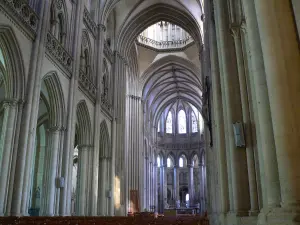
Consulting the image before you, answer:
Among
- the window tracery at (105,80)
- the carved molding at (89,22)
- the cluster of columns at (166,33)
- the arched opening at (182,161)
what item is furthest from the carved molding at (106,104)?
the arched opening at (182,161)

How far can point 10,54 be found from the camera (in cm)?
1112

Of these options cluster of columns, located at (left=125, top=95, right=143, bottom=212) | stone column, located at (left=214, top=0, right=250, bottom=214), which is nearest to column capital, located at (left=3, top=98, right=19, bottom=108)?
stone column, located at (left=214, top=0, right=250, bottom=214)

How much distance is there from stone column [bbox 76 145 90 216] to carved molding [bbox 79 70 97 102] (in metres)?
3.14

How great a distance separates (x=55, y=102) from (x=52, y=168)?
3090 mm

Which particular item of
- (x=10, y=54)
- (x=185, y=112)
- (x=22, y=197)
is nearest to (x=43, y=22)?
(x=10, y=54)

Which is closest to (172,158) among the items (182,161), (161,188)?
(182,161)

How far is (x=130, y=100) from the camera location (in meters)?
32.8

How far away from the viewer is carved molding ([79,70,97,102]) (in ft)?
56.4

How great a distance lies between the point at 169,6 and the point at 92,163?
1585 centimetres

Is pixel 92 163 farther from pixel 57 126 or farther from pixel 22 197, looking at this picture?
pixel 22 197

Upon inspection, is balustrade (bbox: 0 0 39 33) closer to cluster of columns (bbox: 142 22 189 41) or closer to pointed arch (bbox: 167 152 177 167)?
cluster of columns (bbox: 142 22 189 41)

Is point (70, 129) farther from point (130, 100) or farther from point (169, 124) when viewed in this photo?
point (169, 124)

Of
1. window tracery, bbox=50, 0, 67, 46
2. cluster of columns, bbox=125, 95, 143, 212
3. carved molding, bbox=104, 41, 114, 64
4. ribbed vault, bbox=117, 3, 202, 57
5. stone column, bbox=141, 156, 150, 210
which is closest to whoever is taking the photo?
window tracery, bbox=50, 0, 67, 46

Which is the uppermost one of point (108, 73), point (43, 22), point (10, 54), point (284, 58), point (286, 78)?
point (108, 73)
